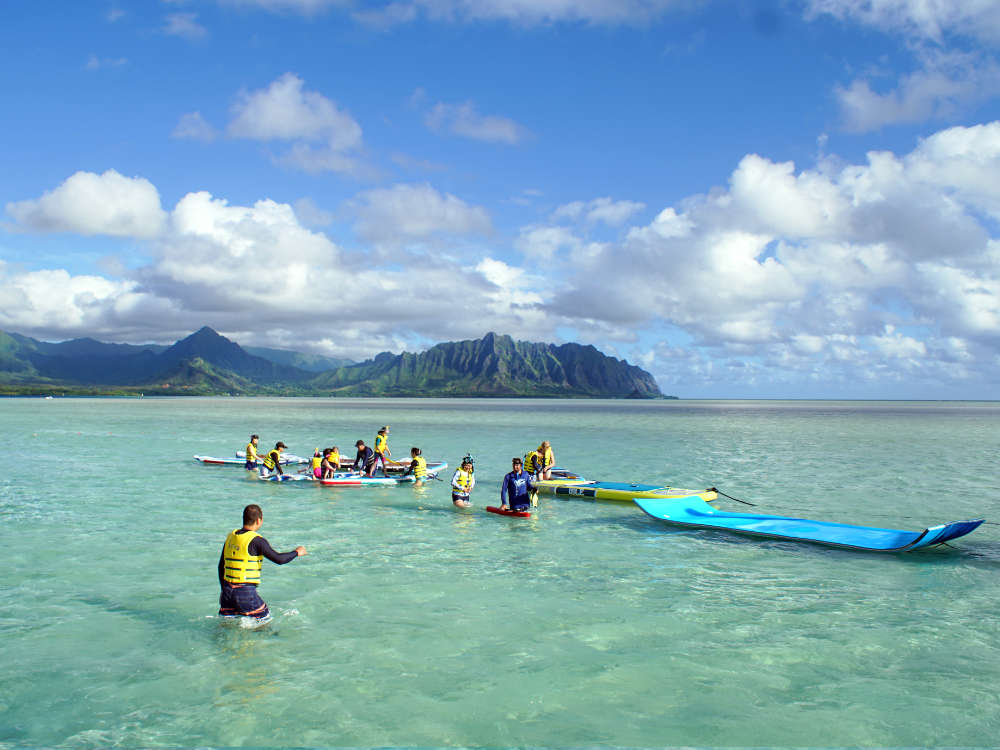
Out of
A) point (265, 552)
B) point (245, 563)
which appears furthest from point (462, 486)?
point (265, 552)

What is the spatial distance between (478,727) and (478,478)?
29902 millimetres

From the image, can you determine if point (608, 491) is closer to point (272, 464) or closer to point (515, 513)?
point (515, 513)

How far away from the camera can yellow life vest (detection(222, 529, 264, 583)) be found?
12.2 meters

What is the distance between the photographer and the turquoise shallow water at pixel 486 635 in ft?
32.2

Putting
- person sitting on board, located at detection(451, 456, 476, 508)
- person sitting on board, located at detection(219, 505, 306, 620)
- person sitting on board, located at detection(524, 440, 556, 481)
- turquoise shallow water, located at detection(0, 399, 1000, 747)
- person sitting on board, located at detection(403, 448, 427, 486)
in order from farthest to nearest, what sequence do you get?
person sitting on board, located at detection(403, 448, 427, 486) < person sitting on board, located at detection(524, 440, 556, 481) < person sitting on board, located at detection(451, 456, 476, 508) < person sitting on board, located at detection(219, 505, 306, 620) < turquoise shallow water, located at detection(0, 399, 1000, 747)

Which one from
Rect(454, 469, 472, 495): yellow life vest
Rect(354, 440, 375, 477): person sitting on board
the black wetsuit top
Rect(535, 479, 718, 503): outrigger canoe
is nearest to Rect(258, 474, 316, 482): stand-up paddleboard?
Rect(354, 440, 375, 477): person sitting on board

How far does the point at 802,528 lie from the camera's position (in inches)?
893

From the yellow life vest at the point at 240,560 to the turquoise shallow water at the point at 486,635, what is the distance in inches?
52.1

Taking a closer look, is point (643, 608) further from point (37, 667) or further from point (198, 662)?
point (37, 667)

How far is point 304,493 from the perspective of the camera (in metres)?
32.5

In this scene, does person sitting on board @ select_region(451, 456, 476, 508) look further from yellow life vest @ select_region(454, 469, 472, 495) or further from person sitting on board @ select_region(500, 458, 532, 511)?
person sitting on board @ select_region(500, 458, 532, 511)

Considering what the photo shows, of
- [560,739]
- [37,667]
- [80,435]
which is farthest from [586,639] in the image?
[80,435]

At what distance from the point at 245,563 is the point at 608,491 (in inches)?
837

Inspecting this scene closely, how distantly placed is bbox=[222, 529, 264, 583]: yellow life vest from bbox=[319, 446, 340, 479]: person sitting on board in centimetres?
2261
